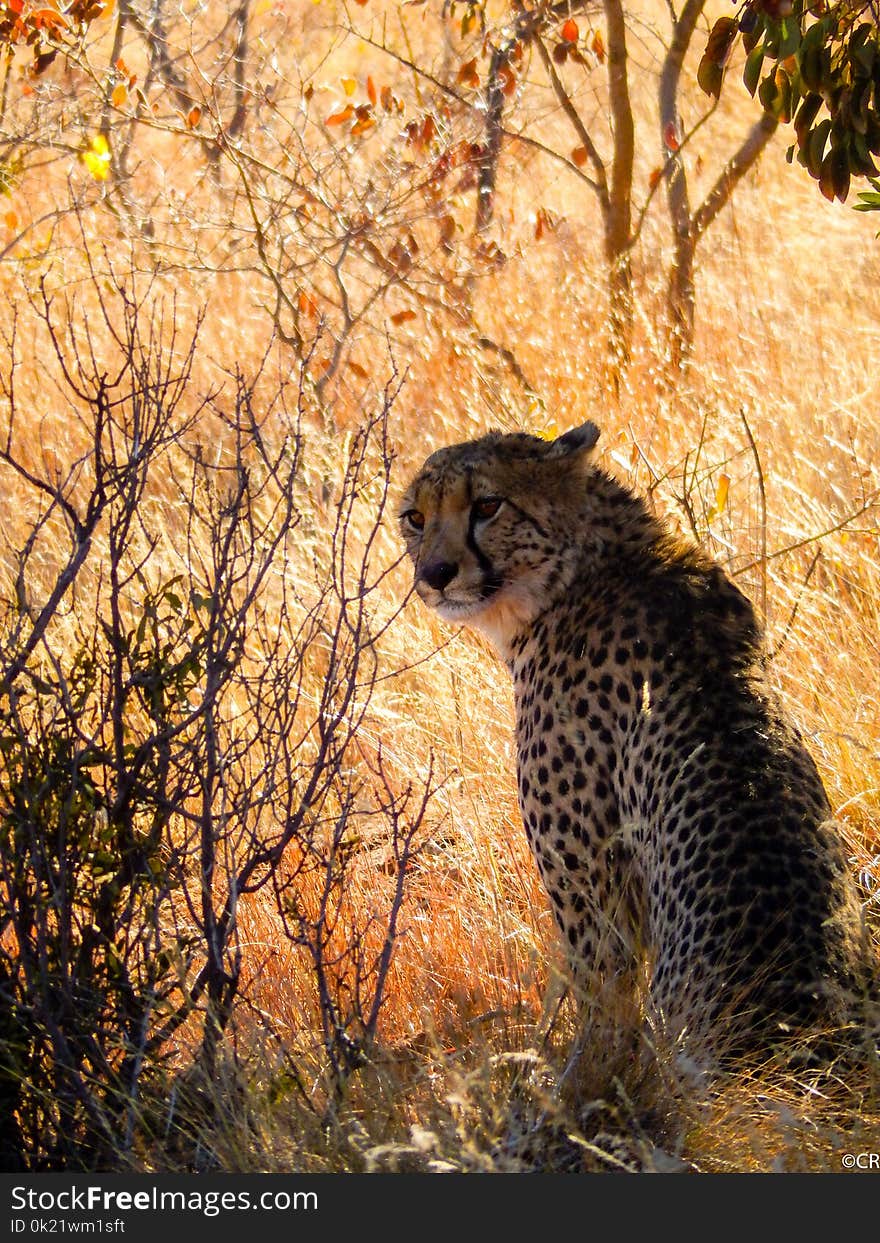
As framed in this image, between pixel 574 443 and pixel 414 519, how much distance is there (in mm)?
399

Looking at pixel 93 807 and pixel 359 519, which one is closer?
pixel 93 807

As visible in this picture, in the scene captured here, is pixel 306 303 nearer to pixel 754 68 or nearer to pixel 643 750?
pixel 754 68

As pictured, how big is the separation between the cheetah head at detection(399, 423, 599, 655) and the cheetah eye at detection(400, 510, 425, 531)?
0.06 metres

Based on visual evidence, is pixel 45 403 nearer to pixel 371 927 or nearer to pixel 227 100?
pixel 227 100

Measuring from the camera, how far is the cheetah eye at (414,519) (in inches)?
144

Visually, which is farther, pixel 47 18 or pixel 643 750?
pixel 47 18

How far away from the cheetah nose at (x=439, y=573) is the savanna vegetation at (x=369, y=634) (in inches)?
6.4

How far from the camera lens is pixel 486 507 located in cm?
353

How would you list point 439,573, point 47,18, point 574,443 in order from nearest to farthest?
1. point 439,573
2. point 574,443
3. point 47,18

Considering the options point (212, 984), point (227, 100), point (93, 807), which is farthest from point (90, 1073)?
point (227, 100)

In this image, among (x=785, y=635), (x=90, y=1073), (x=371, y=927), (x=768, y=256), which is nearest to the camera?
(x=90, y=1073)

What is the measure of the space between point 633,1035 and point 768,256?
20.9 ft

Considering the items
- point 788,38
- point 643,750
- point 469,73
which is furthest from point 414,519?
point 469,73

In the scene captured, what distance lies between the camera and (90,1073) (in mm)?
2943
